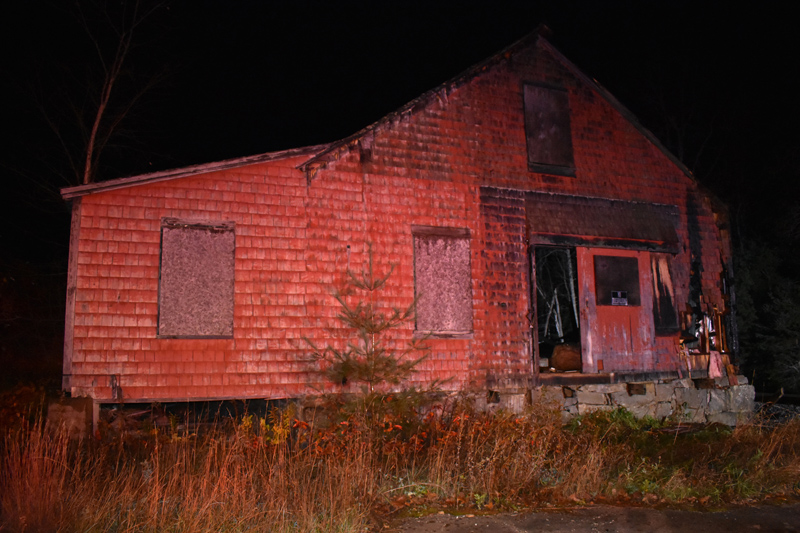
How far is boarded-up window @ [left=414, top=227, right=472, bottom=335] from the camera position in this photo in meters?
11.1

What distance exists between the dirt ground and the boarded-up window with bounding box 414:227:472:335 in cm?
498

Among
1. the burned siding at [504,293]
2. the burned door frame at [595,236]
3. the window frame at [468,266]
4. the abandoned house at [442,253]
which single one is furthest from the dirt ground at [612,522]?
the burned door frame at [595,236]

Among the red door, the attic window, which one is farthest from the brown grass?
the attic window

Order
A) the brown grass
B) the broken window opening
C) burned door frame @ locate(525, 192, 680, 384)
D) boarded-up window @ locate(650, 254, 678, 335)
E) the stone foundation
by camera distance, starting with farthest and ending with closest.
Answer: the broken window opening
boarded-up window @ locate(650, 254, 678, 335)
the stone foundation
burned door frame @ locate(525, 192, 680, 384)
the brown grass

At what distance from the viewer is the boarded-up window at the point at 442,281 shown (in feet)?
36.6

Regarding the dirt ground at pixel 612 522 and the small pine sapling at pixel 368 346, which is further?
the small pine sapling at pixel 368 346

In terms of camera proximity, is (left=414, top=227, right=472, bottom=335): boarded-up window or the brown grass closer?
the brown grass

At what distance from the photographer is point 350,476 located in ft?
20.2

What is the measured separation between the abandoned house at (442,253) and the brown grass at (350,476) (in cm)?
141

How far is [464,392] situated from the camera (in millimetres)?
10883

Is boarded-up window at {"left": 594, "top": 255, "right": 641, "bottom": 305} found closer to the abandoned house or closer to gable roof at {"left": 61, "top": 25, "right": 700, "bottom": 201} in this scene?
the abandoned house

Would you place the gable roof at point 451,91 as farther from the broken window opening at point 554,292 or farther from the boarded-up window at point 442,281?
the broken window opening at point 554,292

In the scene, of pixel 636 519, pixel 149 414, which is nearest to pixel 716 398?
pixel 636 519

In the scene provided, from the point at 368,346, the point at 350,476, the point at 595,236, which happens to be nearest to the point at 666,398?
the point at 595,236
